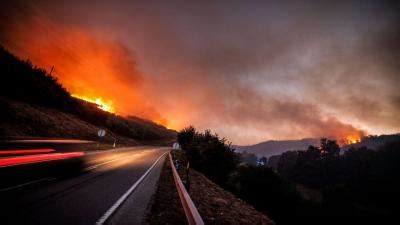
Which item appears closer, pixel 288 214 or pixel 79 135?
pixel 288 214

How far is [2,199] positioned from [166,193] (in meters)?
5.72

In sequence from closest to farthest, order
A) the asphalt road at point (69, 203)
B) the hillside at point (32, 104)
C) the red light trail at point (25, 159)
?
1. the asphalt road at point (69, 203)
2. the red light trail at point (25, 159)
3. the hillside at point (32, 104)

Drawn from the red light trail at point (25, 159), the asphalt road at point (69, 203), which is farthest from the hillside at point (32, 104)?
the asphalt road at point (69, 203)

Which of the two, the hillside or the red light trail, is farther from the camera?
the hillside

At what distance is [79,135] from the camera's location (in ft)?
143

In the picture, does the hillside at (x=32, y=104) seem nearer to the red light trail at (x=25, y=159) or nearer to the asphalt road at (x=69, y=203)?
the red light trail at (x=25, y=159)

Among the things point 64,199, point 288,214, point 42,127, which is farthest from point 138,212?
point 288,214

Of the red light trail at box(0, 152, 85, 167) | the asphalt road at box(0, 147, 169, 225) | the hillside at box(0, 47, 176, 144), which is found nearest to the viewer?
the asphalt road at box(0, 147, 169, 225)

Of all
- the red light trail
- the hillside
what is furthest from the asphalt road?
the hillside

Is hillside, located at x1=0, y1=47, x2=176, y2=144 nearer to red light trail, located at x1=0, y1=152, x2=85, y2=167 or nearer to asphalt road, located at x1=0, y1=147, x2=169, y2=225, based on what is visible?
red light trail, located at x1=0, y1=152, x2=85, y2=167

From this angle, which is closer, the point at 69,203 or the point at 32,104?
the point at 69,203

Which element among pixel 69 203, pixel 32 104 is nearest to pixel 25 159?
pixel 69 203

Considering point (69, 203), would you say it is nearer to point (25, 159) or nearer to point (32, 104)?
point (25, 159)

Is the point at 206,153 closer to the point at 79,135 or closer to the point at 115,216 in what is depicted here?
the point at 115,216
